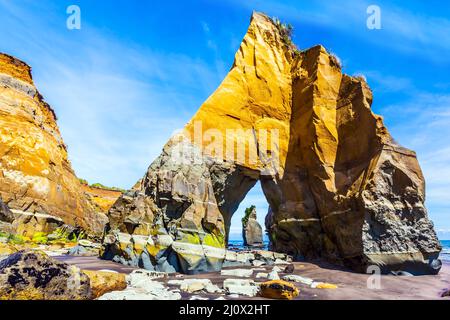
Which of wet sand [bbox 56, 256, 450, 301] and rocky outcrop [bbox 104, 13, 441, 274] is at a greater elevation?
rocky outcrop [bbox 104, 13, 441, 274]

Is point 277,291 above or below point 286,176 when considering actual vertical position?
below

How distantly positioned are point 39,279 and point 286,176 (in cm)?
1573

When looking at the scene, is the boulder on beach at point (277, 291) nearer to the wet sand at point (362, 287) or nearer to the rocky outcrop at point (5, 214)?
the wet sand at point (362, 287)

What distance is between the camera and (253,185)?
65.0ft

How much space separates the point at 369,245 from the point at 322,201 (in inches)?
165

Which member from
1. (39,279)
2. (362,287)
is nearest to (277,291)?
(362,287)

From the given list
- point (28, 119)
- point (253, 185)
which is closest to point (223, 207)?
point (253, 185)

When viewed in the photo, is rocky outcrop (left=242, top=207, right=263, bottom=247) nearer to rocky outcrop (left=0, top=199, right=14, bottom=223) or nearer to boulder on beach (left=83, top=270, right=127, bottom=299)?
rocky outcrop (left=0, top=199, right=14, bottom=223)

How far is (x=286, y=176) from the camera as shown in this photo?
19.7 m

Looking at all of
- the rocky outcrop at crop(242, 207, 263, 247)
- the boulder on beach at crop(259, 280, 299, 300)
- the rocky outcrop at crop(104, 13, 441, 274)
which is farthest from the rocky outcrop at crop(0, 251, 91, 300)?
the rocky outcrop at crop(242, 207, 263, 247)

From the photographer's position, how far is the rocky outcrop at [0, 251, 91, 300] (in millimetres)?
5914

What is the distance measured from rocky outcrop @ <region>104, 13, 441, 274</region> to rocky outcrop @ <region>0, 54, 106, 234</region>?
15.6 meters

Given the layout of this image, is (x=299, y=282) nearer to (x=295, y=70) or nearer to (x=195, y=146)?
(x=195, y=146)

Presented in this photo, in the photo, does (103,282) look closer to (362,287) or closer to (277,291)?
(277,291)
